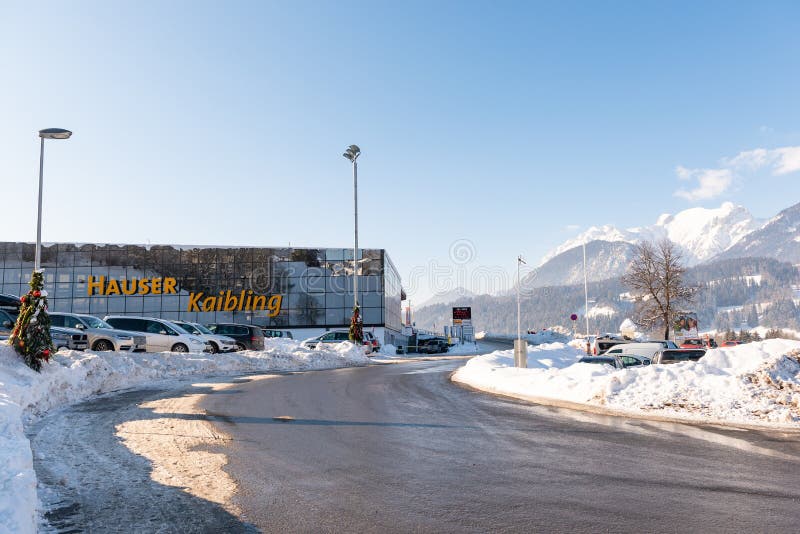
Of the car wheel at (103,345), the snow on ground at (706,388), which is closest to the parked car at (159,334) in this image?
the car wheel at (103,345)

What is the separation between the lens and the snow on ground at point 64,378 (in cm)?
441

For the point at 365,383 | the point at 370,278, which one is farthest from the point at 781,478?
the point at 370,278

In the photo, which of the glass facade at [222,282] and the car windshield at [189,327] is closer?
the car windshield at [189,327]

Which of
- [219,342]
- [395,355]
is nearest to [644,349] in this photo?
[219,342]

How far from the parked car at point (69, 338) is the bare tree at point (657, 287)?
4246 centimetres

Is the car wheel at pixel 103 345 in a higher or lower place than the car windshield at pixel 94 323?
lower

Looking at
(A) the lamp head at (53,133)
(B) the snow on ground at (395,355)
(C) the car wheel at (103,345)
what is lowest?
(B) the snow on ground at (395,355)

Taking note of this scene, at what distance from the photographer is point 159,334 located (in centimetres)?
2520

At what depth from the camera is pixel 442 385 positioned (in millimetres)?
17250

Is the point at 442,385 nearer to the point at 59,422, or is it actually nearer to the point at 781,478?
the point at 59,422

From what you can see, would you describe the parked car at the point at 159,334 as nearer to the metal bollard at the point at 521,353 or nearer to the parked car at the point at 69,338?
the parked car at the point at 69,338

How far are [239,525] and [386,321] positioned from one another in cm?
6257

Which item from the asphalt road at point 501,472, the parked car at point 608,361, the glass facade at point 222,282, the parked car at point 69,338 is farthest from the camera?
the glass facade at point 222,282

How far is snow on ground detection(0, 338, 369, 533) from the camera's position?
441 centimetres
